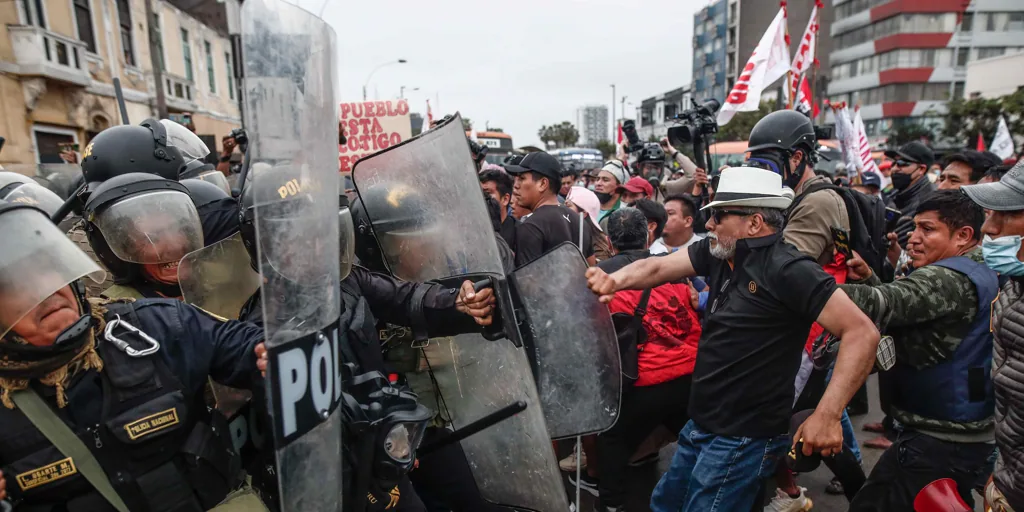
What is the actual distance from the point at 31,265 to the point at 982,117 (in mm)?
29853

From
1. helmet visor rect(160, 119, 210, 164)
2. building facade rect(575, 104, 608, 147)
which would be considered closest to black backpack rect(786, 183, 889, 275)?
helmet visor rect(160, 119, 210, 164)

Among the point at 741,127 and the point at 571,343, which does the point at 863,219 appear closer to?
the point at 571,343

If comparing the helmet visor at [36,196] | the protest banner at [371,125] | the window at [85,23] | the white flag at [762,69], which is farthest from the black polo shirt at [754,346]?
the window at [85,23]

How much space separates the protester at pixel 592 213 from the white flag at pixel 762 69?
5.99 feet

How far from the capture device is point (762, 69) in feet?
20.3

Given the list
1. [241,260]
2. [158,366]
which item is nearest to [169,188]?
[241,260]

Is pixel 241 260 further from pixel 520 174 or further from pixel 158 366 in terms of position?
pixel 520 174

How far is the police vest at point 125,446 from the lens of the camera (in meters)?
1.34

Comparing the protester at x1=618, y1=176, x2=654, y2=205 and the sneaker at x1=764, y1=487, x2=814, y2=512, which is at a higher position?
the protester at x1=618, y1=176, x2=654, y2=205

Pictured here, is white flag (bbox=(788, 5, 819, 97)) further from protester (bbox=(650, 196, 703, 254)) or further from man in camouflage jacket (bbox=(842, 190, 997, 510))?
man in camouflage jacket (bbox=(842, 190, 997, 510))

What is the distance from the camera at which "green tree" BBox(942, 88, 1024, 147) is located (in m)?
20.4

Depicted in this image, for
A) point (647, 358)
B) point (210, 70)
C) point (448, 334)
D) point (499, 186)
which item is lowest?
point (647, 358)

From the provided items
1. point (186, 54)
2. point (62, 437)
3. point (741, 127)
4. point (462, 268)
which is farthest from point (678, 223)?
point (741, 127)

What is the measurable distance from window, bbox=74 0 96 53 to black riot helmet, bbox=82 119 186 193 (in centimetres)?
1630
